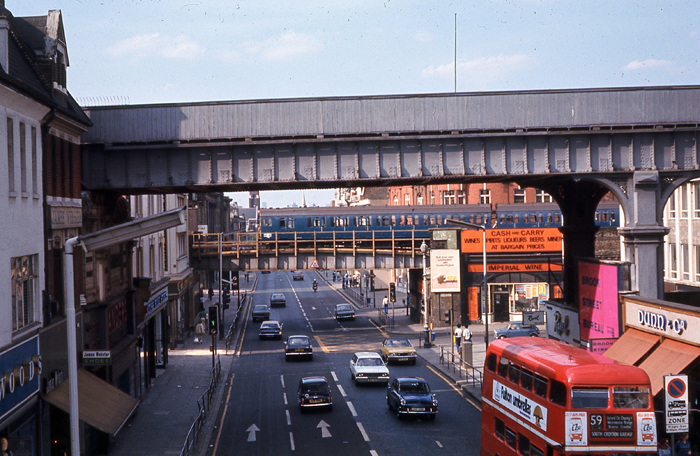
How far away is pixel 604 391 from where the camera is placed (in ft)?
47.0

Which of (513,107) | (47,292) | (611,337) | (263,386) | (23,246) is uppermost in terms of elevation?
(513,107)

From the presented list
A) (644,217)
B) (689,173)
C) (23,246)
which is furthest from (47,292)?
(689,173)

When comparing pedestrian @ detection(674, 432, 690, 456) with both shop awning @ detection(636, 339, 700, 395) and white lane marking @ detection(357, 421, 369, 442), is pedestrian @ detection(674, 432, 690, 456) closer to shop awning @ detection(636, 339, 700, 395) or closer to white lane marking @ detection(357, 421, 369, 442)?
shop awning @ detection(636, 339, 700, 395)

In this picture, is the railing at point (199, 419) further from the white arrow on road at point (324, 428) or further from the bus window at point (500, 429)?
the bus window at point (500, 429)

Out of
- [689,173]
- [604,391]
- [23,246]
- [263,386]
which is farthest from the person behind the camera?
[263,386]

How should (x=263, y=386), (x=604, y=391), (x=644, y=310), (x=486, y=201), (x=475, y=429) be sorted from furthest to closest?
(x=486, y=201), (x=263, y=386), (x=475, y=429), (x=644, y=310), (x=604, y=391)

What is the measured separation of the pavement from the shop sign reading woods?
6733 millimetres

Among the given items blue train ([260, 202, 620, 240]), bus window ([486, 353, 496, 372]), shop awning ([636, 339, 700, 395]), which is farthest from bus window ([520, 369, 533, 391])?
blue train ([260, 202, 620, 240])

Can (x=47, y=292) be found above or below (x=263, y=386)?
above

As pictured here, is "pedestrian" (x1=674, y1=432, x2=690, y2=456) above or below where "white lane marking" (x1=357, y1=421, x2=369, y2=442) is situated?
above

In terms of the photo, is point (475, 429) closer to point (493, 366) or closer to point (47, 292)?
point (493, 366)

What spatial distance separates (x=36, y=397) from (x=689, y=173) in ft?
79.2

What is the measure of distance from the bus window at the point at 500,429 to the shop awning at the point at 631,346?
217 inches

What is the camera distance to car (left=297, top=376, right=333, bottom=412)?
2705 cm
